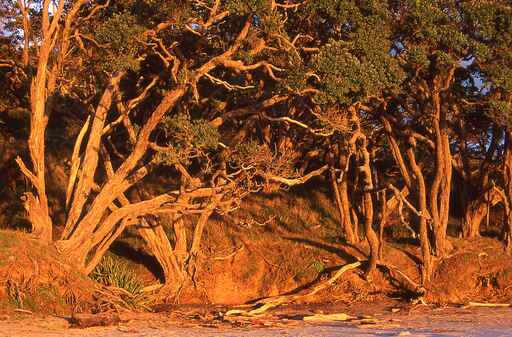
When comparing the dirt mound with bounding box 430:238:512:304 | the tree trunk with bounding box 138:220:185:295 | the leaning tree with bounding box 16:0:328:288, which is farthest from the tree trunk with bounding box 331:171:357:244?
the tree trunk with bounding box 138:220:185:295

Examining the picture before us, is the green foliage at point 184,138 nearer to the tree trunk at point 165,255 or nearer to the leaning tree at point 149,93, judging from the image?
the leaning tree at point 149,93

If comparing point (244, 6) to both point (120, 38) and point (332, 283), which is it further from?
point (332, 283)

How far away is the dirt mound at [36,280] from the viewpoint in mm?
16703

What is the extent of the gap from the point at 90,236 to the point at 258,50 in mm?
5940

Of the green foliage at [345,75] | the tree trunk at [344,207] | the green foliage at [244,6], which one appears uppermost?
the green foliage at [244,6]

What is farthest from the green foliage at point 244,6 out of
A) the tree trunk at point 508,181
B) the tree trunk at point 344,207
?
the tree trunk at point 508,181

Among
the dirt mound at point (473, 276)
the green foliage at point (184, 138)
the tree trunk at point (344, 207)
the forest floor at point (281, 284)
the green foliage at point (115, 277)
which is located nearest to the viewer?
the forest floor at point (281, 284)

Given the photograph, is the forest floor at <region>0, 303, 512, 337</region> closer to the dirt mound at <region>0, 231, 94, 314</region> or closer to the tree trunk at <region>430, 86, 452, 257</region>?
the dirt mound at <region>0, 231, 94, 314</region>

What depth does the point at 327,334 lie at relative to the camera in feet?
45.5

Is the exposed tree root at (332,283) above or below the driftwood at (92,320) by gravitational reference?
above

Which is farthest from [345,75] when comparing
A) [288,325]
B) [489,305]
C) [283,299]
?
[489,305]

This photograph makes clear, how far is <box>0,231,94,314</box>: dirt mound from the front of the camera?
16.7 meters

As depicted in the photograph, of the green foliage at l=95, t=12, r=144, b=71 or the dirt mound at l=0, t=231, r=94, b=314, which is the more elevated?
the green foliage at l=95, t=12, r=144, b=71

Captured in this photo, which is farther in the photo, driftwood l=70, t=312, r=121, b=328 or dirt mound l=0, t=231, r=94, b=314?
dirt mound l=0, t=231, r=94, b=314
